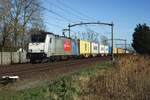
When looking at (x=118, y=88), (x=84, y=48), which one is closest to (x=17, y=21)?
(x=84, y=48)

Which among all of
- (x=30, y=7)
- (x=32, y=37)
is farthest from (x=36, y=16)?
(x=32, y=37)

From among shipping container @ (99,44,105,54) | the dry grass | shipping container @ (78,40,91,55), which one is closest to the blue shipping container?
shipping container @ (78,40,91,55)

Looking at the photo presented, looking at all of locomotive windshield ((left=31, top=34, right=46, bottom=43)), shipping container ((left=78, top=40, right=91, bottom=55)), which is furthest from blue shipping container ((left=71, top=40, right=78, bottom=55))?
locomotive windshield ((left=31, top=34, right=46, bottom=43))

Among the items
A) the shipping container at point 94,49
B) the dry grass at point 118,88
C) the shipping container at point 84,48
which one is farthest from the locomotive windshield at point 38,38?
the shipping container at point 94,49

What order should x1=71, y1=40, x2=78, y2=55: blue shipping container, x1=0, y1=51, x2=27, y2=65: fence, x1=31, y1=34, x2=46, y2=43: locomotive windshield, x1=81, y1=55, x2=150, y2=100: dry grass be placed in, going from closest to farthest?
x1=81, y1=55, x2=150, y2=100: dry grass
x1=31, y1=34, x2=46, y2=43: locomotive windshield
x1=0, y1=51, x2=27, y2=65: fence
x1=71, y1=40, x2=78, y2=55: blue shipping container

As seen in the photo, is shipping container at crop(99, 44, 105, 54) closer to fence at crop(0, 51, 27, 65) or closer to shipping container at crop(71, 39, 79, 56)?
shipping container at crop(71, 39, 79, 56)

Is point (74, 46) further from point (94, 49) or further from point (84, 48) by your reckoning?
point (94, 49)

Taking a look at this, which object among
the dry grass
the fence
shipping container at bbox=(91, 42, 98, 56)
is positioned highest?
shipping container at bbox=(91, 42, 98, 56)

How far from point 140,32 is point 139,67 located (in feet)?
139

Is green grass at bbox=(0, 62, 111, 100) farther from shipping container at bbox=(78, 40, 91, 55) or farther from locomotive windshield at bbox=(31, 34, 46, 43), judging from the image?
shipping container at bbox=(78, 40, 91, 55)

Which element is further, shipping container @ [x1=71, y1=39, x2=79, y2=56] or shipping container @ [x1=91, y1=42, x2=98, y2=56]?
shipping container @ [x1=91, y1=42, x2=98, y2=56]

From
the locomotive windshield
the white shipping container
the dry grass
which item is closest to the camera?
the dry grass

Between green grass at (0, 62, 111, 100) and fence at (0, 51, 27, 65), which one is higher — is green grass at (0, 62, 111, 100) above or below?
below

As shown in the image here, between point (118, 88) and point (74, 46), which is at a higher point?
point (74, 46)
